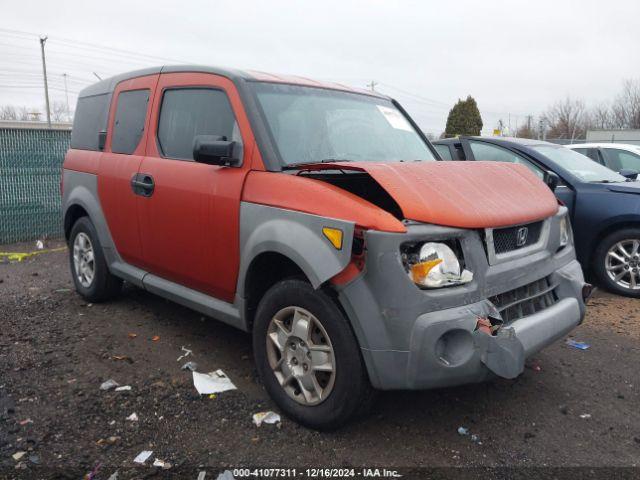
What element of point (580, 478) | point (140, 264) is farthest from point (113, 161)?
point (580, 478)

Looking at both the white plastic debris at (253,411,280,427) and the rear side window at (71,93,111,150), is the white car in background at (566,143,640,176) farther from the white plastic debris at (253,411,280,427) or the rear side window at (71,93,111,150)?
the white plastic debris at (253,411,280,427)

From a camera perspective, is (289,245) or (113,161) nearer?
(289,245)

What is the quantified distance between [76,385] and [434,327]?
94.0 inches

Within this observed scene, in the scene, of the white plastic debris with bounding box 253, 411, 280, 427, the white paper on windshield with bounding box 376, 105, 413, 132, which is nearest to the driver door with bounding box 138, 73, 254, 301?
the white plastic debris with bounding box 253, 411, 280, 427

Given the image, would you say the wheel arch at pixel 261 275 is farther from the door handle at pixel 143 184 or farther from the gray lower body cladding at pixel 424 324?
the door handle at pixel 143 184

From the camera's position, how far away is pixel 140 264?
437cm

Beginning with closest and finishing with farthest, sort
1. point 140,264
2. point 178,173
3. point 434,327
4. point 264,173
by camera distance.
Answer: point 434,327 < point 264,173 < point 178,173 < point 140,264

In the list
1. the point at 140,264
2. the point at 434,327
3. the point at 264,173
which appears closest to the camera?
the point at 434,327

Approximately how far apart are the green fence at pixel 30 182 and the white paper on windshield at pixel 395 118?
676 centimetres

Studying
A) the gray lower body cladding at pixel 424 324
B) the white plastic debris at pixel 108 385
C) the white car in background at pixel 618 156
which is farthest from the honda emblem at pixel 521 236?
the white car in background at pixel 618 156

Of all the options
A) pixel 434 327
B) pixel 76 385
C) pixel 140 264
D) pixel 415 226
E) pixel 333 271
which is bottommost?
pixel 76 385

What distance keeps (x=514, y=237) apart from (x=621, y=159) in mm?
7896

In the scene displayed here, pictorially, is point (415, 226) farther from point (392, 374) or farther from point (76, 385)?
point (76, 385)

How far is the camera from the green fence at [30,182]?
336 inches
